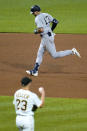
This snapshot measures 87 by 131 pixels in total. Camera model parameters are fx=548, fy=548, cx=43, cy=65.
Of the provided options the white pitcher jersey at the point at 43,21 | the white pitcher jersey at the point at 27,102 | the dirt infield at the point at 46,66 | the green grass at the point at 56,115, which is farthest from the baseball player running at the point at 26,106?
the white pitcher jersey at the point at 43,21

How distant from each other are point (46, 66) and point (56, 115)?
532 cm

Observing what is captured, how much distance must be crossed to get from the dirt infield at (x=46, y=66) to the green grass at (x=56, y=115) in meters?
0.70

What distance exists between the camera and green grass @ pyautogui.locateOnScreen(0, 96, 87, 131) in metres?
12.4

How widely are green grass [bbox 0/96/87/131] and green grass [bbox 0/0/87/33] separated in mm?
10058

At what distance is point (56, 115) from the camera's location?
43.5 feet

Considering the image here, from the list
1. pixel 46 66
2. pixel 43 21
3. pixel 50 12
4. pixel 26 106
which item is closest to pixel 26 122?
pixel 26 106

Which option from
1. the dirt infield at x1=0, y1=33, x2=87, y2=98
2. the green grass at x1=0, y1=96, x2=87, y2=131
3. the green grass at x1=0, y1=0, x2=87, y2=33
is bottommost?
the green grass at x1=0, y1=96, x2=87, y2=131

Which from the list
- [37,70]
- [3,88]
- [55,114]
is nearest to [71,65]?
[37,70]

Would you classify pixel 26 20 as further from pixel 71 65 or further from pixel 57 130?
pixel 57 130

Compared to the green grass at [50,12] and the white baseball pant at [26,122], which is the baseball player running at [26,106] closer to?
the white baseball pant at [26,122]

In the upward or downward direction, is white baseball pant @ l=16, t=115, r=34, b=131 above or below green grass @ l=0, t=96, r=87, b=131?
above

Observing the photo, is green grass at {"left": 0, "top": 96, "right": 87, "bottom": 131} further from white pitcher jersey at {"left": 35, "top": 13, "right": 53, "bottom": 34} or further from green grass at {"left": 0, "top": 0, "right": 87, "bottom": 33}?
green grass at {"left": 0, "top": 0, "right": 87, "bottom": 33}

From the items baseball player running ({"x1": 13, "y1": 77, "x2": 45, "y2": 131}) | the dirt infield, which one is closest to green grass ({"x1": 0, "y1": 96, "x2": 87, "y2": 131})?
the dirt infield

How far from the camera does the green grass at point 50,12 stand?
984 inches
